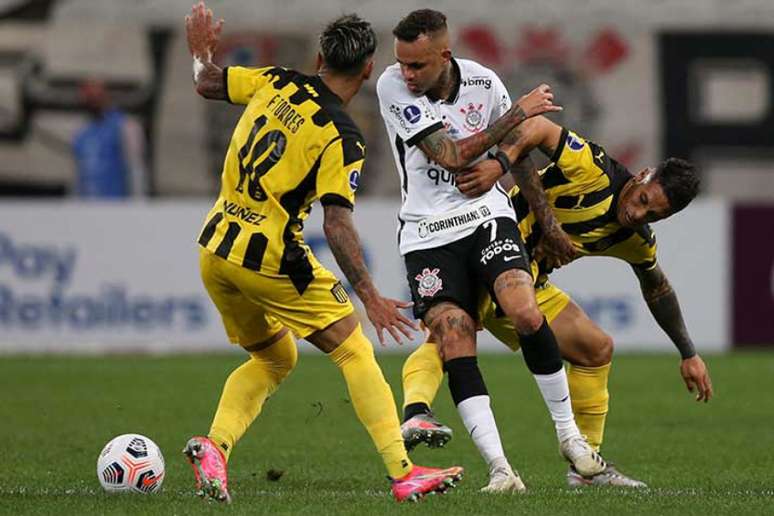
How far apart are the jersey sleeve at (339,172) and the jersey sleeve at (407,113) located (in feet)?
2.10

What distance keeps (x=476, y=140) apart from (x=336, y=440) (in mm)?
3245

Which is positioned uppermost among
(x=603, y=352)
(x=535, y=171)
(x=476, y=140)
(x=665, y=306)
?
(x=476, y=140)

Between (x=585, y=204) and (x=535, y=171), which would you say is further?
(x=585, y=204)

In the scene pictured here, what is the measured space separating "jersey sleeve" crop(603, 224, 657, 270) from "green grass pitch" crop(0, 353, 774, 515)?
1.09 metres

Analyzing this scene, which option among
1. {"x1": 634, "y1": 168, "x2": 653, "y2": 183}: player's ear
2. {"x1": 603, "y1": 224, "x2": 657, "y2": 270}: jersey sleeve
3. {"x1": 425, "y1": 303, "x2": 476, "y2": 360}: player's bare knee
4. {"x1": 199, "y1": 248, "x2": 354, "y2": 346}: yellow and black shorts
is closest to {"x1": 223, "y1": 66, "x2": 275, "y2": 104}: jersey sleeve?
{"x1": 199, "y1": 248, "x2": 354, "y2": 346}: yellow and black shorts

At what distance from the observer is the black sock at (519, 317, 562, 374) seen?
7.38 m

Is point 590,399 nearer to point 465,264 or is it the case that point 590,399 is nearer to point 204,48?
point 465,264

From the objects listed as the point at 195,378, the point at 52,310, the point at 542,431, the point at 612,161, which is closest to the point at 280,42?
the point at 52,310

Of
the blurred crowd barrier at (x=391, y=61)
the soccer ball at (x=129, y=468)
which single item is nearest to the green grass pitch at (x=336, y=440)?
the soccer ball at (x=129, y=468)

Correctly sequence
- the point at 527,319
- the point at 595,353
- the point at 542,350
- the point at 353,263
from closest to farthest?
1. the point at 353,263
2. the point at 527,319
3. the point at 542,350
4. the point at 595,353

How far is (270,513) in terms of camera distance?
6.52 metres

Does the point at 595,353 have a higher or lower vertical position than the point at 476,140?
lower

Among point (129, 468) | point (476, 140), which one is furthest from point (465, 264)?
point (129, 468)

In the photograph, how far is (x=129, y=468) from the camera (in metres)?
7.24
